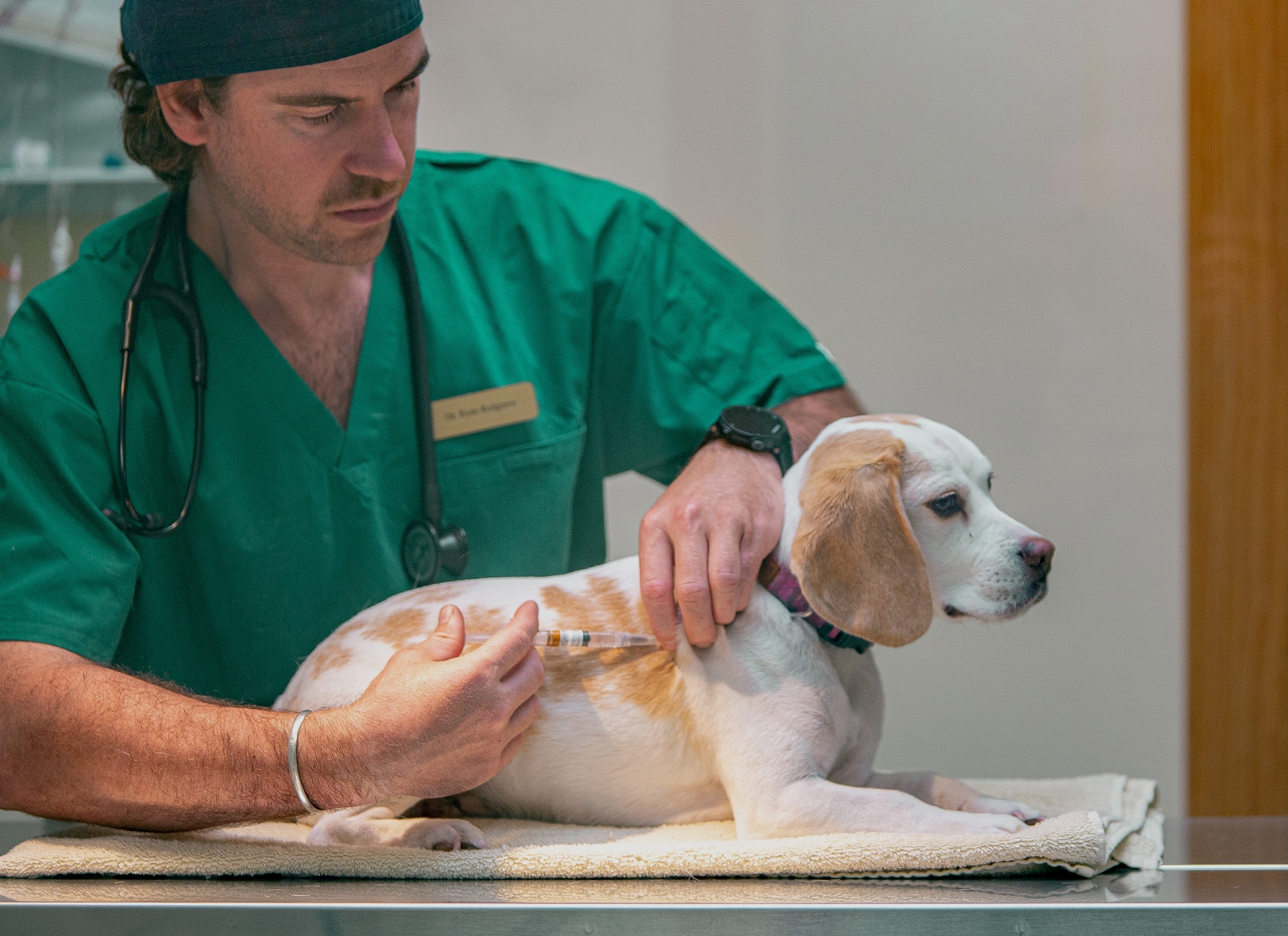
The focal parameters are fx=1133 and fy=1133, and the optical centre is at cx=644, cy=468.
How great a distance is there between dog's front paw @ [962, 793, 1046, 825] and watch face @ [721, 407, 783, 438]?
14.4 inches

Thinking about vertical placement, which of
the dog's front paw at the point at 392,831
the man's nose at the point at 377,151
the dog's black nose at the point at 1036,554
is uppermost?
the man's nose at the point at 377,151

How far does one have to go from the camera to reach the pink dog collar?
3.07 feet

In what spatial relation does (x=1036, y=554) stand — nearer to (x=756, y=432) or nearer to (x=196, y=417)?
(x=756, y=432)

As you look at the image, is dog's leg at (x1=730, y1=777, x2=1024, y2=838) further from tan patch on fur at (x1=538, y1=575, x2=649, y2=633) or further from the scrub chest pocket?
the scrub chest pocket

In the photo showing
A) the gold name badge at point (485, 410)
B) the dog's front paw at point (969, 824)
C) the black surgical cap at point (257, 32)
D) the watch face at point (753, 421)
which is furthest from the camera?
the gold name badge at point (485, 410)

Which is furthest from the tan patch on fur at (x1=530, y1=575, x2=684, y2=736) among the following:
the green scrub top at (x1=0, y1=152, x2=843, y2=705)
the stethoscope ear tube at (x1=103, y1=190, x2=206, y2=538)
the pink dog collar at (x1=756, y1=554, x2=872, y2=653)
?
the stethoscope ear tube at (x1=103, y1=190, x2=206, y2=538)

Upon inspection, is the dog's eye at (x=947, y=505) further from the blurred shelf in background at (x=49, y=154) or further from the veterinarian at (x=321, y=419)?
the blurred shelf in background at (x=49, y=154)

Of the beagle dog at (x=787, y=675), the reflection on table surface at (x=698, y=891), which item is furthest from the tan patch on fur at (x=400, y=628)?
the reflection on table surface at (x=698, y=891)

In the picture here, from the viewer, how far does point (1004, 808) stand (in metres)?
0.93

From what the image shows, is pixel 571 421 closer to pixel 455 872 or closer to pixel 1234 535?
pixel 455 872

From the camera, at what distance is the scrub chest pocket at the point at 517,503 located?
1163 millimetres

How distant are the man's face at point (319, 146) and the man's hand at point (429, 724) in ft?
1.42

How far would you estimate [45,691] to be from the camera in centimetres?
94

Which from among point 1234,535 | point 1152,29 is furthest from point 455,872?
point 1152,29
